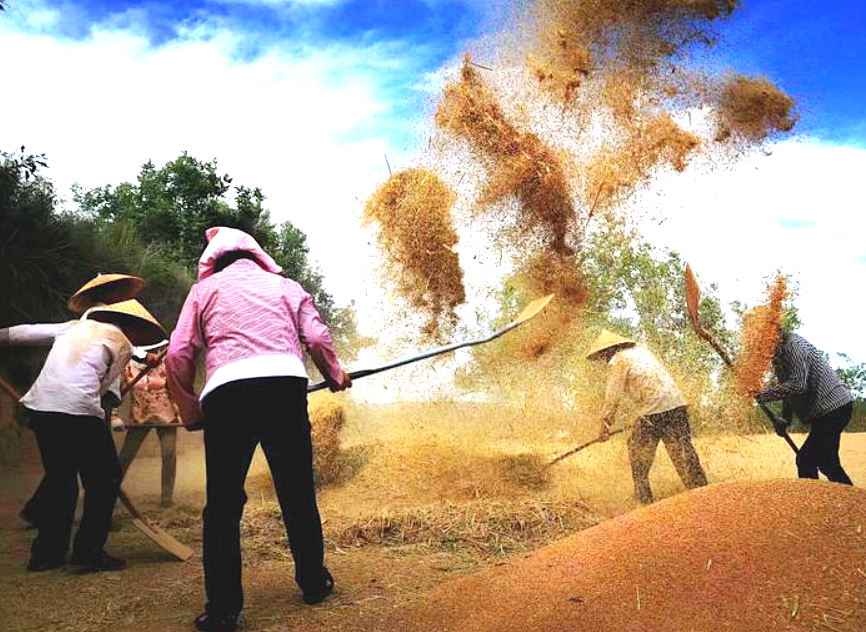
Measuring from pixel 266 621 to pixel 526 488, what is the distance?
366 centimetres

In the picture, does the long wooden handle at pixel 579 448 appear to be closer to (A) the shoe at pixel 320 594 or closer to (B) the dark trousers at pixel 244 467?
(A) the shoe at pixel 320 594

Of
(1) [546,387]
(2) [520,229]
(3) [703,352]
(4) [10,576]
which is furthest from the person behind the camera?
(3) [703,352]

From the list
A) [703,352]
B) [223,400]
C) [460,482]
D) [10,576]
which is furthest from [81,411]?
[703,352]

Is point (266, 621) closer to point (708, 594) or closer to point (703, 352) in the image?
point (708, 594)

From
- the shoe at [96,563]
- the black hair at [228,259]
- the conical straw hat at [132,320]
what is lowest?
the shoe at [96,563]

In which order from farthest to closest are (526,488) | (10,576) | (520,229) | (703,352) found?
(703,352), (520,229), (526,488), (10,576)

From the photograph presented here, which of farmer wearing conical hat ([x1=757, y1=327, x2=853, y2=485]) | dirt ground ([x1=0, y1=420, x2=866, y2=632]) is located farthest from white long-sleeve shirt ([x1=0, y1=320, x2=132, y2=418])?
farmer wearing conical hat ([x1=757, y1=327, x2=853, y2=485])

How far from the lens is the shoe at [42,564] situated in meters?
4.76

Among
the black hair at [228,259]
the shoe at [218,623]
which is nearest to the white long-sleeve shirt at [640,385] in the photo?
the black hair at [228,259]

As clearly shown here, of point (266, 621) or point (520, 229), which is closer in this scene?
point (266, 621)

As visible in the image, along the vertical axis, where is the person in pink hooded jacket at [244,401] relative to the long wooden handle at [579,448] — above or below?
above

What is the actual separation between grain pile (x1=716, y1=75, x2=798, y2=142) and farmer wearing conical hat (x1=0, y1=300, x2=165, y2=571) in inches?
229

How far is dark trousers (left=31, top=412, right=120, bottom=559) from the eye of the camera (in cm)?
472

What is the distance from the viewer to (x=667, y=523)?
3.70 metres
